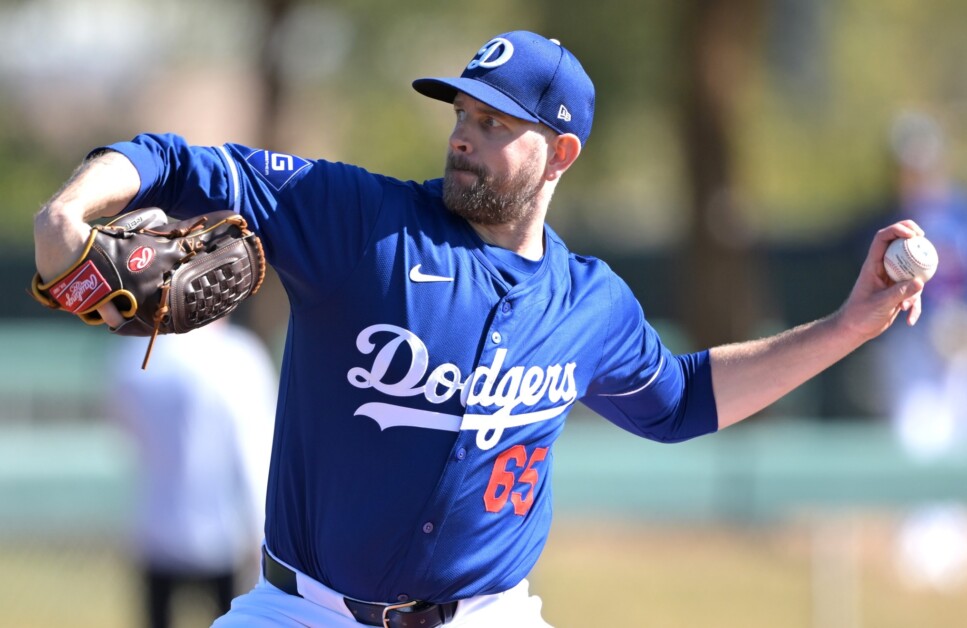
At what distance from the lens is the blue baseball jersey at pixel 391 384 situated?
3828mm

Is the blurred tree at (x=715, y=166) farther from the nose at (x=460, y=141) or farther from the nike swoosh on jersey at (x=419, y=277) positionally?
the nike swoosh on jersey at (x=419, y=277)

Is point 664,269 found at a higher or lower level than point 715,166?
lower

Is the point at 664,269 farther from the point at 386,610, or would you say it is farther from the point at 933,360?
the point at 386,610

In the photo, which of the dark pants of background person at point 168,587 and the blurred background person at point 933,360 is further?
the blurred background person at point 933,360

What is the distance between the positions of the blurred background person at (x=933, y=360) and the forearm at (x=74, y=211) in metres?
7.90

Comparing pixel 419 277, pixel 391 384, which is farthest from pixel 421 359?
pixel 419 277

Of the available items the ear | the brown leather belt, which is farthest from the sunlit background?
the ear

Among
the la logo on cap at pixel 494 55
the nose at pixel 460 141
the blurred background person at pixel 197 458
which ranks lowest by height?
the blurred background person at pixel 197 458

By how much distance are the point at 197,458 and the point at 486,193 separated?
129 inches

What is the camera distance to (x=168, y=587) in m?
6.98

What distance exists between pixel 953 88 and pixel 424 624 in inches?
1221

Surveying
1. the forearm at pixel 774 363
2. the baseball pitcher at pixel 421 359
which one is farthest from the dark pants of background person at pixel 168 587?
the forearm at pixel 774 363

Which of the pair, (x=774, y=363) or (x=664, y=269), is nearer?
(x=774, y=363)

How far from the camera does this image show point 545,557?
10.8m
